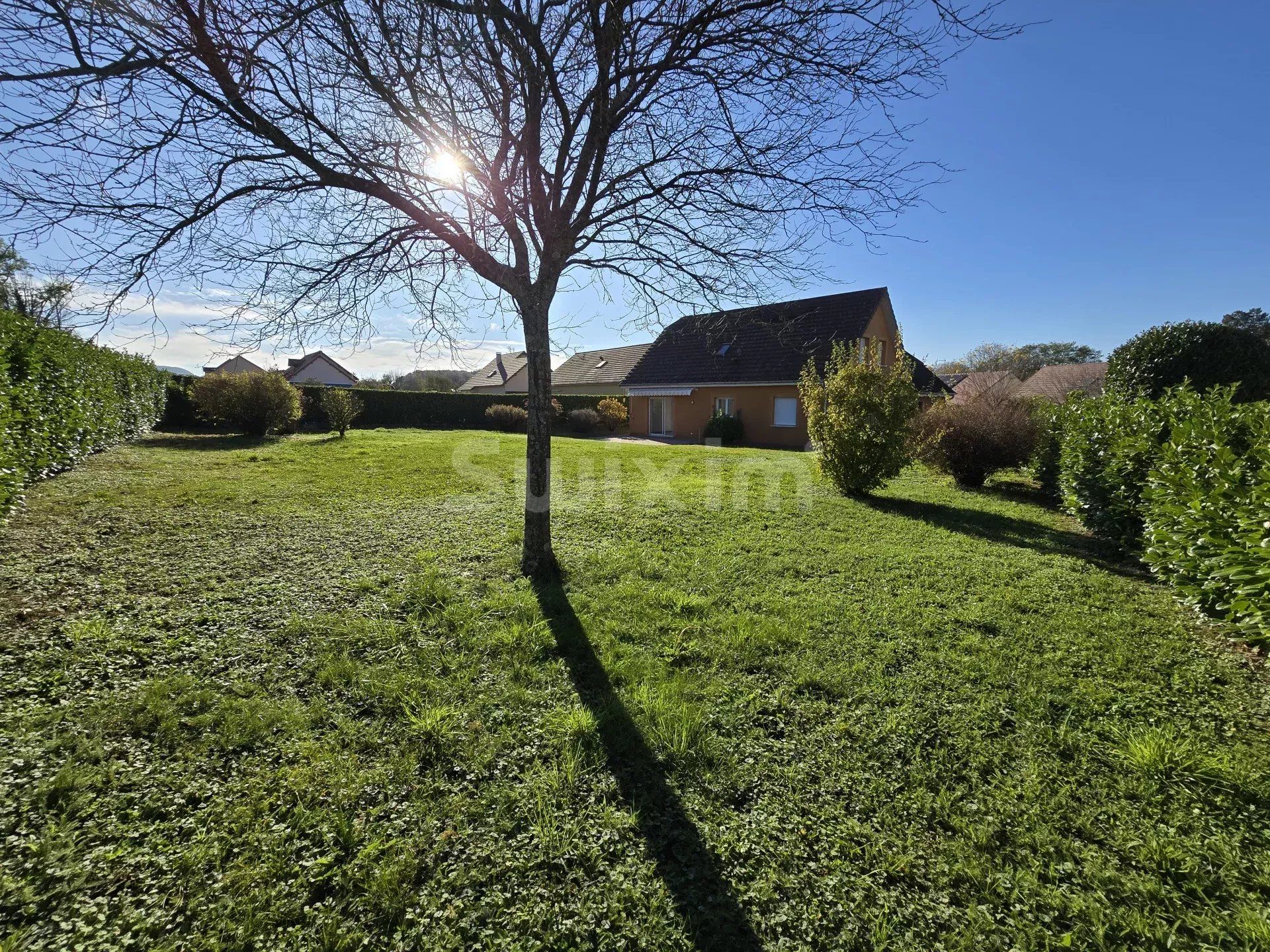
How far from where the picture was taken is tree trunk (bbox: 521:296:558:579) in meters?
4.91

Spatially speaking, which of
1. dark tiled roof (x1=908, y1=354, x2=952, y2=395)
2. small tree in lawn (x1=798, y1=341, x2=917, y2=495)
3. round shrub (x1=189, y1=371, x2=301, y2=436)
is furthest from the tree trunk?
dark tiled roof (x1=908, y1=354, x2=952, y2=395)

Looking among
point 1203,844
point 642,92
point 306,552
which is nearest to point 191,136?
point 642,92

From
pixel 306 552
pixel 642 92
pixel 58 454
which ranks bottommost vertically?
pixel 306 552

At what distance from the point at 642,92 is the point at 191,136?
349 cm

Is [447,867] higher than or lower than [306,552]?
lower

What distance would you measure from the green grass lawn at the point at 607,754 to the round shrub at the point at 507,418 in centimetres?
1666

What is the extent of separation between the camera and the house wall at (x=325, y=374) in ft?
143

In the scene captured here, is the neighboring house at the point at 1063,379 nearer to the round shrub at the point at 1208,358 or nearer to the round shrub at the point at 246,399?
the round shrub at the point at 1208,358

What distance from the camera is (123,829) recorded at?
6.89 ft

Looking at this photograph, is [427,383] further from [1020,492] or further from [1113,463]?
[1113,463]

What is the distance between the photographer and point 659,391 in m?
22.9

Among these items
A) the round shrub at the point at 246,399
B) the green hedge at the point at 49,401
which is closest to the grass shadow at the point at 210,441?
the round shrub at the point at 246,399

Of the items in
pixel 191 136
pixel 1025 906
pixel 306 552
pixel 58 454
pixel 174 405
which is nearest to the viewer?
pixel 1025 906

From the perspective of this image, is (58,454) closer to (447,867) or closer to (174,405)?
(447,867)
